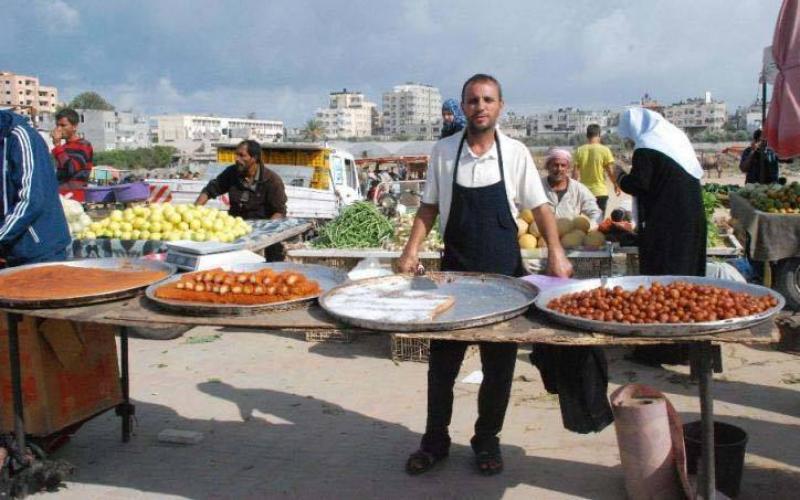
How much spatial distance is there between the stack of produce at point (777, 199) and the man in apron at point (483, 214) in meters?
4.01

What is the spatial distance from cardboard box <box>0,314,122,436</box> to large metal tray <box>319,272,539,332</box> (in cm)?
162

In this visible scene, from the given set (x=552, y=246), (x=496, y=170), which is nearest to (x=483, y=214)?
(x=496, y=170)

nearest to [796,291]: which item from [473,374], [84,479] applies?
[473,374]

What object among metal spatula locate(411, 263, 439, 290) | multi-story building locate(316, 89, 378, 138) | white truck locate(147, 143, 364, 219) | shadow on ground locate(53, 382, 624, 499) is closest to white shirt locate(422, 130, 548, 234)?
metal spatula locate(411, 263, 439, 290)

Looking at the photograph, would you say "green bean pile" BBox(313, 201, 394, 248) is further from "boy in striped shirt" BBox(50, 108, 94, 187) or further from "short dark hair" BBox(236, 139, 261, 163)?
"boy in striped shirt" BBox(50, 108, 94, 187)

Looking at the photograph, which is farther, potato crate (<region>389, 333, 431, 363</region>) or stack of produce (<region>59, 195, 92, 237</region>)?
stack of produce (<region>59, 195, 92, 237</region>)

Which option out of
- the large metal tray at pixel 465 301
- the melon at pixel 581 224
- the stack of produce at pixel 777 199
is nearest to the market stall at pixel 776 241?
the stack of produce at pixel 777 199

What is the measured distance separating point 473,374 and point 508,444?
123 cm

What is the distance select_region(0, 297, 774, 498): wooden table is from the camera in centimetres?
223

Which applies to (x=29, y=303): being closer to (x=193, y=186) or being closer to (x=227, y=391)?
(x=227, y=391)

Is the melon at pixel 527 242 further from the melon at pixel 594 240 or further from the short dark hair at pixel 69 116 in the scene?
the short dark hair at pixel 69 116

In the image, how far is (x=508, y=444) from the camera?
389cm

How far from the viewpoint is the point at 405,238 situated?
705 centimetres

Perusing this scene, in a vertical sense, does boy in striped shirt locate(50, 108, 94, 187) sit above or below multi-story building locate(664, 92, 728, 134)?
below
